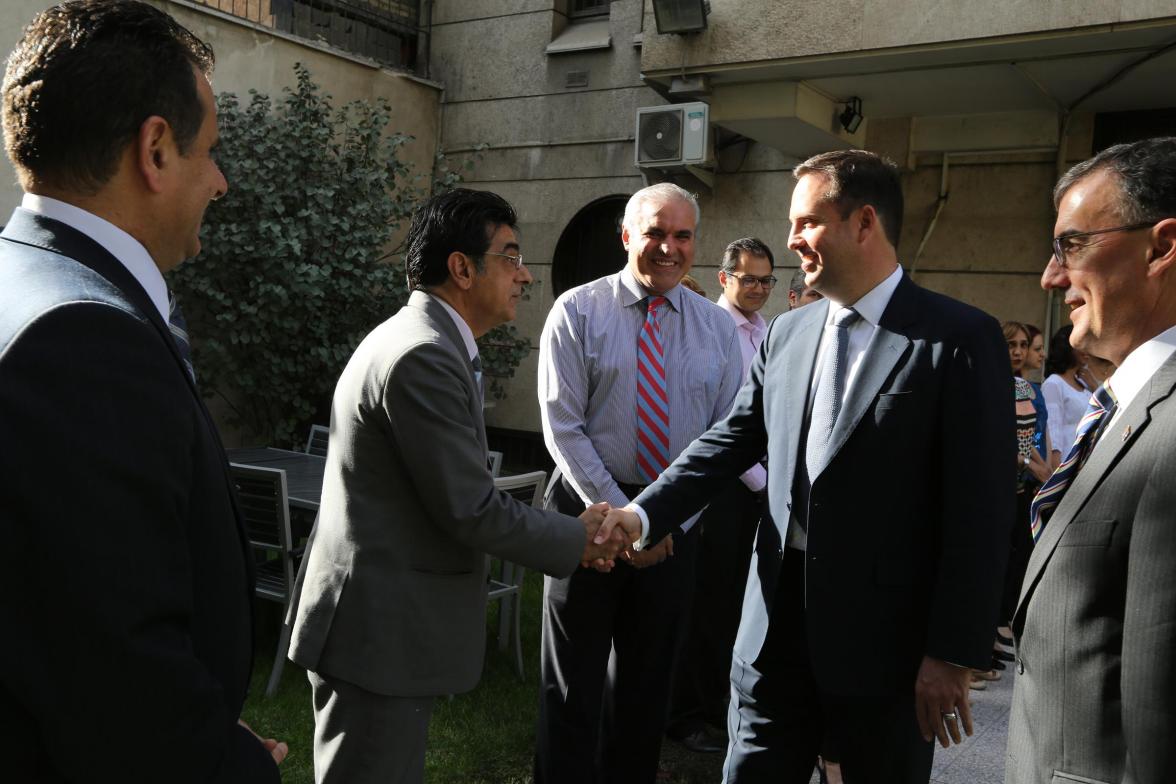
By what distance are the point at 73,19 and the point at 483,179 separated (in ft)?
30.4

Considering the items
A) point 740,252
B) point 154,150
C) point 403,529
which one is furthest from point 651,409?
point 154,150

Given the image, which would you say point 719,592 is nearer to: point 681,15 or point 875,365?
point 875,365

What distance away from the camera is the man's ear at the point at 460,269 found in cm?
262

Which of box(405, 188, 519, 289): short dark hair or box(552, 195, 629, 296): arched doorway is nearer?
box(405, 188, 519, 289): short dark hair

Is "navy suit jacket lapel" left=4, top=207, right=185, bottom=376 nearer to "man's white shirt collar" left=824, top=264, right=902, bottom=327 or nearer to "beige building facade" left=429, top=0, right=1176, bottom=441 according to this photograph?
"man's white shirt collar" left=824, top=264, right=902, bottom=327

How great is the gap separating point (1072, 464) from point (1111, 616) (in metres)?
0.35

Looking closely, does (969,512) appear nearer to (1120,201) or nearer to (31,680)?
(1120,201)

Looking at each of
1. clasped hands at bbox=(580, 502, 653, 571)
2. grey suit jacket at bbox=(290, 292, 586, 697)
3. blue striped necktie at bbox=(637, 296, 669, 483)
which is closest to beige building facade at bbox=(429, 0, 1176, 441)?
blue striped necktie at bbox=(637, 296, 669, 483)

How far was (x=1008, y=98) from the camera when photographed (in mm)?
7449

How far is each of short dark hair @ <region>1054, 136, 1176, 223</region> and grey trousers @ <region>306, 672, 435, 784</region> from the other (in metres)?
1.93

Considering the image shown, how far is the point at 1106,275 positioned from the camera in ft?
5.63

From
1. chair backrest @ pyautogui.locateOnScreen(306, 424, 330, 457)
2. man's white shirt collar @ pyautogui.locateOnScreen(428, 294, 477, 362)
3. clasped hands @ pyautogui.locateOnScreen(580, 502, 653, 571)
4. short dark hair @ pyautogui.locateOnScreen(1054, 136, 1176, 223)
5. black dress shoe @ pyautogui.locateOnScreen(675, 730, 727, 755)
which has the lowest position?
black dress shoe @ pyautogui.locateOnScreen(675, 730, 727, 755)

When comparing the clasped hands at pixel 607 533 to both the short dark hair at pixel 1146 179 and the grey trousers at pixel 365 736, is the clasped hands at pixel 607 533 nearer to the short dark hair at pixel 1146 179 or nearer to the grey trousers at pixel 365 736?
the grey trousers at pixel 365 736

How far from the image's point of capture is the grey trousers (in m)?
2.29
